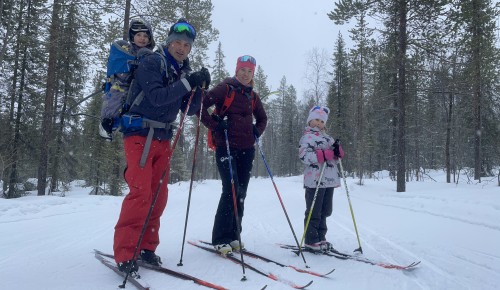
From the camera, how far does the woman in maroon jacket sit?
427 cm

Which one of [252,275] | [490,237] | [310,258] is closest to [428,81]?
[490,237]

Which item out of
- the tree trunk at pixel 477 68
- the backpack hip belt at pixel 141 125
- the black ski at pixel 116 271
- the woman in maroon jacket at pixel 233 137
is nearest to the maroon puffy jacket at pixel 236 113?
the woman in maroon jacket at pixel 233 137

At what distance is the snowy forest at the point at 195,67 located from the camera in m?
12.4

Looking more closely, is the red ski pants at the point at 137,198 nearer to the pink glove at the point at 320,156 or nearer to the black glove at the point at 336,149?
the pink glove at the point at 320,156

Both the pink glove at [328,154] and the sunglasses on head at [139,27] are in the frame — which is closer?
the sunglasses on head at [139,27]

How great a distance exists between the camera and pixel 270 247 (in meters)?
4.66

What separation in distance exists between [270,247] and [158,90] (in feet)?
8.65

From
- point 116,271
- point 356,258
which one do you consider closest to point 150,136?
point 116,271

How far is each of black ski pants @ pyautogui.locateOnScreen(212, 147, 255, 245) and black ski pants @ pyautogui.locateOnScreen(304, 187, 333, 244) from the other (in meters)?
0.96

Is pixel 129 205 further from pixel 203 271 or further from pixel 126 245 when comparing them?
pixel 203 271

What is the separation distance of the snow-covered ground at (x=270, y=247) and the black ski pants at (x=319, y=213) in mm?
275

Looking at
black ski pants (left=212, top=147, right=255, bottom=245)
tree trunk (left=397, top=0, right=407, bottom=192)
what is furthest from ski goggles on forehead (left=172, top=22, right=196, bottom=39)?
tree trunk (left=397, top=0, right=407, bottom=192)

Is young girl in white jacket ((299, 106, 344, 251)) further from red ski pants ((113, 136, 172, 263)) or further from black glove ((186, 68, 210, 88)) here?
red ski pants ((113, 136, 172, 263))

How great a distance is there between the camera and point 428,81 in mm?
14812
